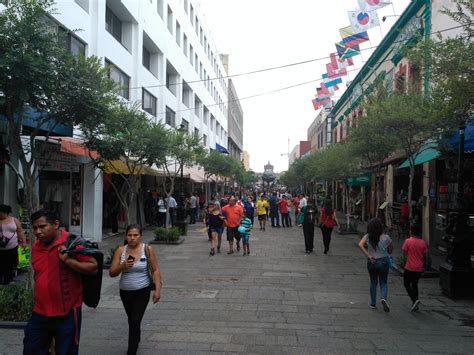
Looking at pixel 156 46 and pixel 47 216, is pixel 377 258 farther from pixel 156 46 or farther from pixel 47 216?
pixel 156 46

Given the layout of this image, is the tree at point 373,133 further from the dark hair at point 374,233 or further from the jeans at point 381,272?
the jeans at point 381,272

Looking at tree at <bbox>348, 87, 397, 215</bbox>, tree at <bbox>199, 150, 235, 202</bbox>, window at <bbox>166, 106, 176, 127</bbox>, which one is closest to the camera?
tree at <bbox>348, 87, 397, 215</bbox>

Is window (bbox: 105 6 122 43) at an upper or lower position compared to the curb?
upper

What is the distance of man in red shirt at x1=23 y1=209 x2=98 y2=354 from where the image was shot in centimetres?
364

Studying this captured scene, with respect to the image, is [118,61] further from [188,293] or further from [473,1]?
[473,1]

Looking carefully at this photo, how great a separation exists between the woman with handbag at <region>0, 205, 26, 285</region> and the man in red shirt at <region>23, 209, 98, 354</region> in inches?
160

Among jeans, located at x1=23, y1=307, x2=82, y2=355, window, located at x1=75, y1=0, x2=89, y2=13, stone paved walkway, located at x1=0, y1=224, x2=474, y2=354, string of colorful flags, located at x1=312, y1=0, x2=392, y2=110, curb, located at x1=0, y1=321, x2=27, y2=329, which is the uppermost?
string of colorful flags, located at x1=312, y1=0, x2=392, y2=110

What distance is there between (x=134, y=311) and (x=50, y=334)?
1.17m

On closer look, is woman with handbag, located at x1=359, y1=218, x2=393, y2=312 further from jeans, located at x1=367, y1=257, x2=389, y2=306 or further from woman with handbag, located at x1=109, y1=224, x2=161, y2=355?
woman with handbag, located at x1=109, y1=224, x2=161, y2=355

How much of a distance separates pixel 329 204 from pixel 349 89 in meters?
21.4

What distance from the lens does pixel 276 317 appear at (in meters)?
6.52

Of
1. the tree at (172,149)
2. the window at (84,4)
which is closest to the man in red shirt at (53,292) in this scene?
the tree at (172,149)

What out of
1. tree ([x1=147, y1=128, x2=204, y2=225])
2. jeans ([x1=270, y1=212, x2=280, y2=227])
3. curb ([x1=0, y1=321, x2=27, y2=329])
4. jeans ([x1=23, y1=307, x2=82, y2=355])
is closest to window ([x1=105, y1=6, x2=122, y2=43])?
tree ([x1=147, y1=128, x2=204, y2=225])

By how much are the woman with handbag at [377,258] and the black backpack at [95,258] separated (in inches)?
187
